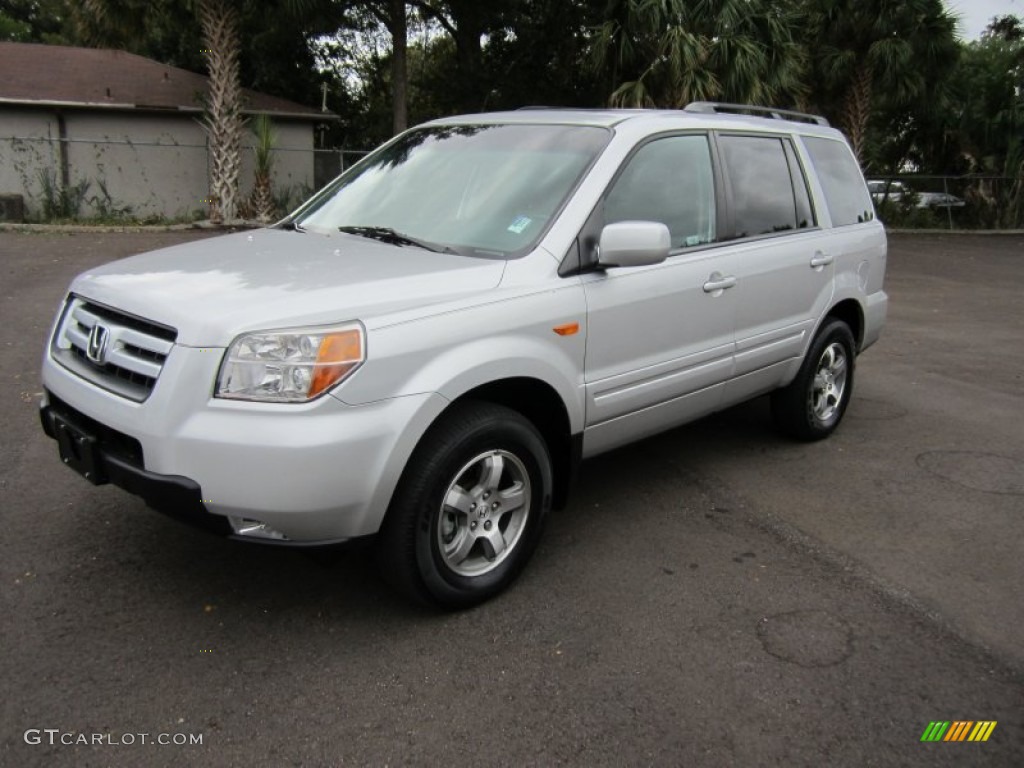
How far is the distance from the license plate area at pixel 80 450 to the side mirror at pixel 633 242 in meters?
2.09

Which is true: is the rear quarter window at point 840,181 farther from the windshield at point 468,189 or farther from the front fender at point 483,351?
the front fender at point 483,351

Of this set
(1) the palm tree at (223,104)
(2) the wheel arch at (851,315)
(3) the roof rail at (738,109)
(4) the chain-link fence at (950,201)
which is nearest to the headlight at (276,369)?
(3) the roof rail at (738,109)

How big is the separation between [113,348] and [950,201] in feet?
84.4

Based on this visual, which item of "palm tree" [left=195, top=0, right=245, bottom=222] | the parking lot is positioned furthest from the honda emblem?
"palm tree" [left=195, top=0, right=245, bottom=222]

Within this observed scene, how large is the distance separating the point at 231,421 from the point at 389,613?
3.51 feet

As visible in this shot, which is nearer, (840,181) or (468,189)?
(468,189)

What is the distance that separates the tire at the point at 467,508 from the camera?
315 cm

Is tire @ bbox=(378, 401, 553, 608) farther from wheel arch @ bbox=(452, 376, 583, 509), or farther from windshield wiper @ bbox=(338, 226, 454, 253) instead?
windshield wiper @ bbox=(338, 226, 454, 253)

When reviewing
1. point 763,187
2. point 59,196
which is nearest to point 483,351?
point 763,187

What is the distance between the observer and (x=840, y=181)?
5727 millimetres

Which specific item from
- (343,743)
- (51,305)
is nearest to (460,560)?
(343,743)

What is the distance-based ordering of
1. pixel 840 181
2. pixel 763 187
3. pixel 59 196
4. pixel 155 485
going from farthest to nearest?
pixel 59 196, pixel 840 181, pixel 763 187, pixel 155 485

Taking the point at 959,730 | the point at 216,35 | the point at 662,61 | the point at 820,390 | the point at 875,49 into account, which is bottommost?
the point at 959,730

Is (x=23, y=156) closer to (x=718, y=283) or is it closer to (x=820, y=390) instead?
(x=820, y=390)
